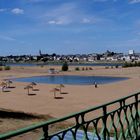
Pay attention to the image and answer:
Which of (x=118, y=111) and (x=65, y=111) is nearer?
(x=118, y=111)

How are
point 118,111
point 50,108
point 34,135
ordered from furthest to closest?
1. point 50,108
2. point 34,135
3. point 118,111

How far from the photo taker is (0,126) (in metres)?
13.1

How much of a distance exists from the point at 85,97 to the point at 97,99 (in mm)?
1392

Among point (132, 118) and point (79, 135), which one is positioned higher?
point (132, 118)

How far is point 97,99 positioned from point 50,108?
19.5 ft

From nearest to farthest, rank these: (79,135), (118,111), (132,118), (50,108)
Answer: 1. (118,111)
2. (132,118)
3. (79,135)
4. (50,108)

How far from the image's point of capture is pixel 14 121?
14398 mm

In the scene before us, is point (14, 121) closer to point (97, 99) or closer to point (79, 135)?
point (79, 135)

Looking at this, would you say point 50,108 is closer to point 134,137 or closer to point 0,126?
point 0,126

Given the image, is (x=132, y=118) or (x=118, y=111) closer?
(x=118, y=111)

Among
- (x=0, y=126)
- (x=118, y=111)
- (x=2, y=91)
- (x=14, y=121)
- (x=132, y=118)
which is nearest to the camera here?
(x=118, y=111)

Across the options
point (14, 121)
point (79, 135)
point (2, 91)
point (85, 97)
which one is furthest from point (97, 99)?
point (79, 135)

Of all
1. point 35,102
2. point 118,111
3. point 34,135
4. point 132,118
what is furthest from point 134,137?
point 35,102

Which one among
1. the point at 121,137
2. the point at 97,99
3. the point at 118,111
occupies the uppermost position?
the point at 118,111
